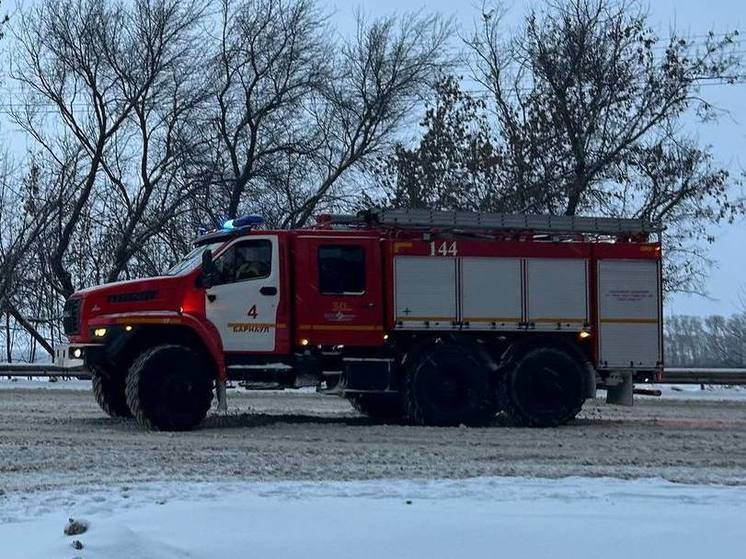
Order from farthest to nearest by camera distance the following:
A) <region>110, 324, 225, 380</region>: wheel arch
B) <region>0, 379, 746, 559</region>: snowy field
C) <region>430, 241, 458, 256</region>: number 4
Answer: <region>430, 241, 458, 256</region>: number 4, <region>110, 324, 225, 380</region>: wheel arch, <region>0, 379, 746, 559</region>: snowy field

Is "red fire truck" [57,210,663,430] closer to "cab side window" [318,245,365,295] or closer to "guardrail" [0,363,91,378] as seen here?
"cab side window" [318,245,365,295]

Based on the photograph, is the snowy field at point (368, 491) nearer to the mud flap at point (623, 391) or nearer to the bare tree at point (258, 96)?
the mud flap at point (623, 391)

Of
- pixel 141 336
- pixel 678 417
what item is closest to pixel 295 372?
pixel 141 336

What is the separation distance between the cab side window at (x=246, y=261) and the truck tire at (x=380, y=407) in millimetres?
2957

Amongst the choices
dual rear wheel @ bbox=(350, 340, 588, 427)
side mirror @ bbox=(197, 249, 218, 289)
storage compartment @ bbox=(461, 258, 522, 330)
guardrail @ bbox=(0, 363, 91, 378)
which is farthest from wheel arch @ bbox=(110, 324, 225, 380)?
guardrail @ bbox=(0, 363, 91, 378)

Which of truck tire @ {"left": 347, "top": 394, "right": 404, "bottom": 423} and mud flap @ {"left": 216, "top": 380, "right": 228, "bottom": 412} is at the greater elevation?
mud flap @ {"left": 216, "top": 380, "right": 228, "bottom": 412}

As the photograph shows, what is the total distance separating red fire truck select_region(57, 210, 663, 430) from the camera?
15.4m

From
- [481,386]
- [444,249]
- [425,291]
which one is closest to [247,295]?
[425,291]

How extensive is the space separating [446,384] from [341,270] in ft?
7.17

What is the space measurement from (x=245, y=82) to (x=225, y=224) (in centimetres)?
1773

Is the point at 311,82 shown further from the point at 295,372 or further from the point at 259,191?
the point at 295,372

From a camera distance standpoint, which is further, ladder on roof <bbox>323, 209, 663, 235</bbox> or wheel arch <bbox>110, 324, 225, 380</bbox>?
ladder on roof <bbox>323, 209, 663, 235</bbox>

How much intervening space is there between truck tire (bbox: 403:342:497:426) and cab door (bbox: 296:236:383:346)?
28.6 inches

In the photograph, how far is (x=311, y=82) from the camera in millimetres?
33656
